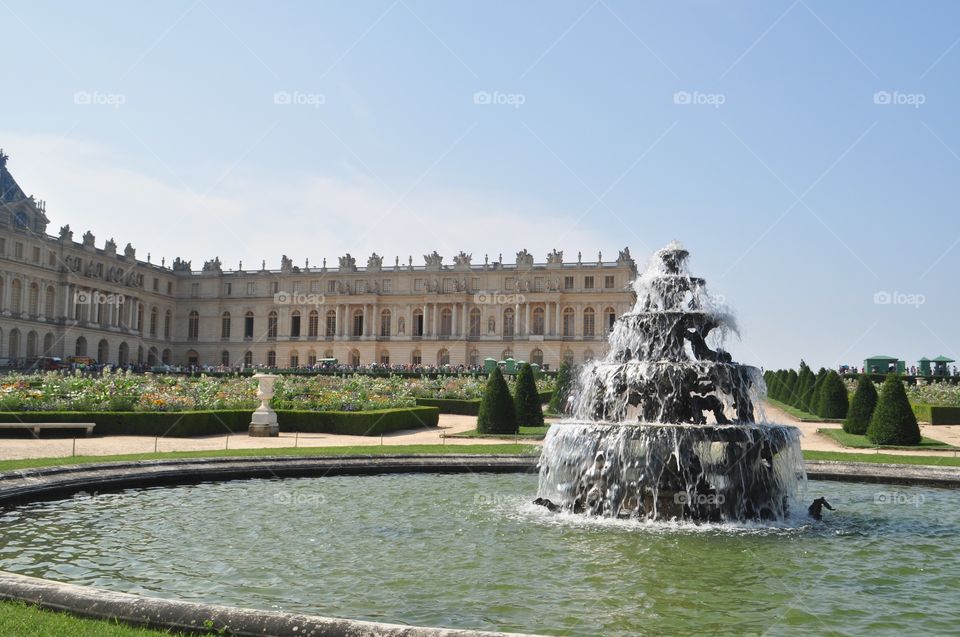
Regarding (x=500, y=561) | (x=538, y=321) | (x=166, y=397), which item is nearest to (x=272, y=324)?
(x=538, y=321)

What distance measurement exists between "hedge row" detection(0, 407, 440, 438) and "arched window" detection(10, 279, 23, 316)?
44.0 m

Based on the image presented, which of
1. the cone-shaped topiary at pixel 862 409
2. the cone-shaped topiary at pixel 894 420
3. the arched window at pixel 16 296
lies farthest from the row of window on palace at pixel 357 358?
the cone-shaped topiary at pixel 894 420

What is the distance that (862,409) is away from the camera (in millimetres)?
19641

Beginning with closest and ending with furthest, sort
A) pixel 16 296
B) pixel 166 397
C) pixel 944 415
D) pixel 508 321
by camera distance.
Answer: pixel 166 397, pixel 944 415, pixel 16 296, pixel 508 321

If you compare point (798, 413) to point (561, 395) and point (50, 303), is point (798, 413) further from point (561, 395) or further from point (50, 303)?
point (50, 303)

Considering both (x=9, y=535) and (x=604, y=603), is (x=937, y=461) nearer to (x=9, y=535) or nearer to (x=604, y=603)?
(x=604, y=603)

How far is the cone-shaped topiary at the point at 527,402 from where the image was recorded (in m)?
21.6

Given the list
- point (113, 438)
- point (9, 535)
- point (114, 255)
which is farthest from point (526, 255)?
point (9, 535)

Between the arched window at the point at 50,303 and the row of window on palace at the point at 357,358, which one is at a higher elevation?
the arched window at the point at 50,303

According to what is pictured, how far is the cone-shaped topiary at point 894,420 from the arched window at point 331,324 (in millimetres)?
58884

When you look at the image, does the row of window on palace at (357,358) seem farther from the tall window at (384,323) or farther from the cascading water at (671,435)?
the cascading water at (671,435)

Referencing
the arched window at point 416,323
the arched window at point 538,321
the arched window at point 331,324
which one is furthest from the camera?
the arched window at point 331,324

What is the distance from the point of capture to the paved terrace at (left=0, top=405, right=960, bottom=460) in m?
13.9

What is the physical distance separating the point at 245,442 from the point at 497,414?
222 inches
